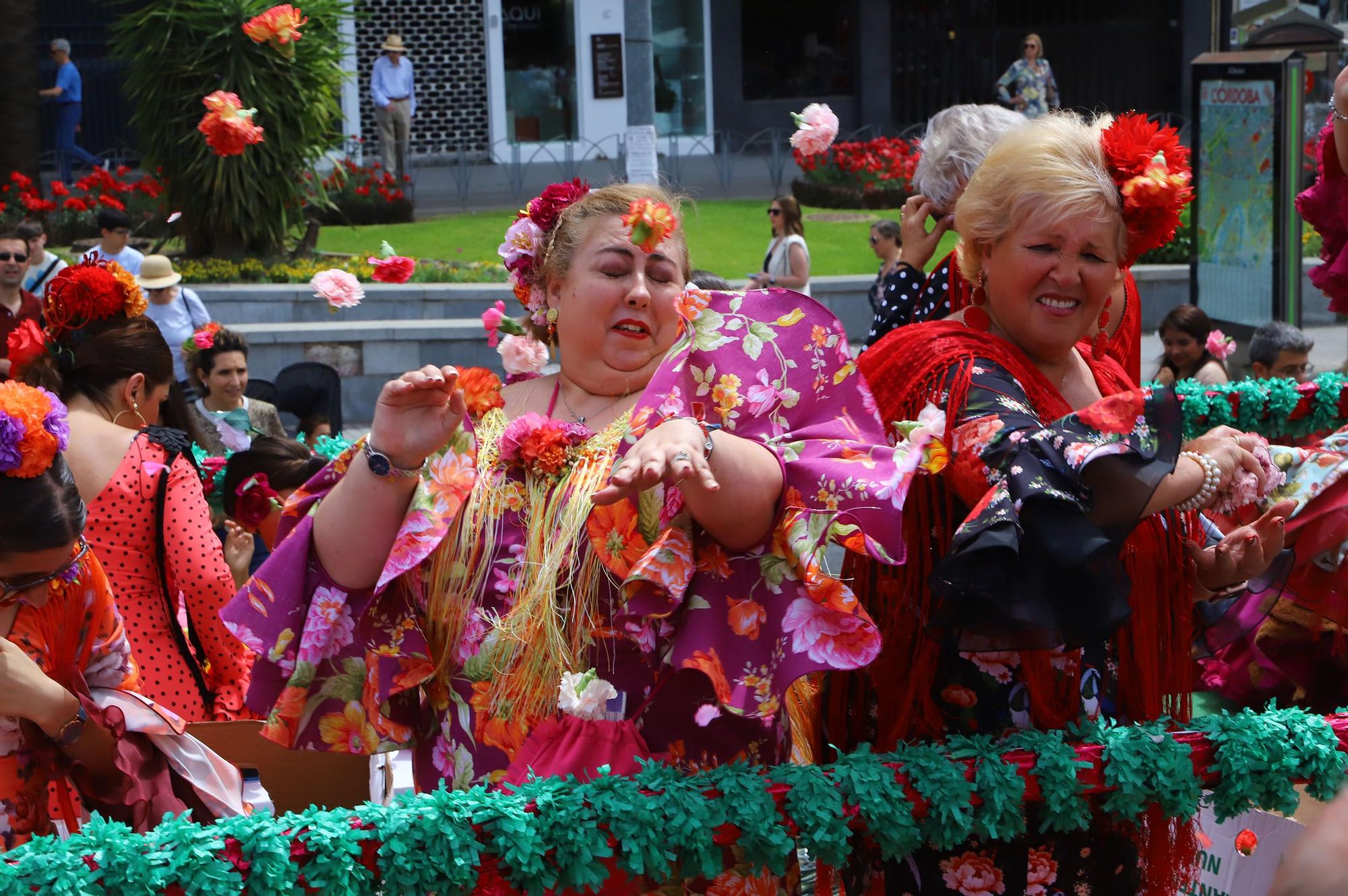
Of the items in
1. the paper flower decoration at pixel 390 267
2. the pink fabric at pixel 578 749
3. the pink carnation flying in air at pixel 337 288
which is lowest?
the pink fabric at pixel 578 749

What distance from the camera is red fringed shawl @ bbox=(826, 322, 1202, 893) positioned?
2559 mm

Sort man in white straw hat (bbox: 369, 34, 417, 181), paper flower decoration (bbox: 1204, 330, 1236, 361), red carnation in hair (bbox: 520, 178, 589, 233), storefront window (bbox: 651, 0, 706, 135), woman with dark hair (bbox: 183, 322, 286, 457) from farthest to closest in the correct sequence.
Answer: storefront window (bbox: 651, 0, 706, 135) < man in white straw hat (bbox: 369, 34, 417, 181) < paper flower decoration (bbox: 1204, 330, 1236, 361) < woman with dark hair (bbox: 183, 322, 286, 457) < red carnation in hair (bbox: 520, 178, 589, 233)

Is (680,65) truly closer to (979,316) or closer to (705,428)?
(979,316)

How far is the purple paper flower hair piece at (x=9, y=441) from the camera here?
2742mm

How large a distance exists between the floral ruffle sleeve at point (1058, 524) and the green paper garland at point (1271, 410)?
3.20 m

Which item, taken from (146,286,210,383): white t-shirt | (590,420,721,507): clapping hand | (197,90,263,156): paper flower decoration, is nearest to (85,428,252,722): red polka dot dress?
(197,90,263,156): paper flower decoration

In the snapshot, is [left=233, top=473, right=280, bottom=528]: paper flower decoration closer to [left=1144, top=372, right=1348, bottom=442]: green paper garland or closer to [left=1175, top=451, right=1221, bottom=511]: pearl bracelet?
[left=1144, top=372, right=1348, bottom=442]: green paper garland

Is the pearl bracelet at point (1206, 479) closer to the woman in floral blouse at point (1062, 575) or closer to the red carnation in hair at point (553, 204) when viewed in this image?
the woman in floral blouse at point (1062, 575)

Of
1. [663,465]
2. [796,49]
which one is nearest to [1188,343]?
[663,465]

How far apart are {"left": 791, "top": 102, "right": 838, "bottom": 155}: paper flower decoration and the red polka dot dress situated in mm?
1766

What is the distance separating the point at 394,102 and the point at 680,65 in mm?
7503

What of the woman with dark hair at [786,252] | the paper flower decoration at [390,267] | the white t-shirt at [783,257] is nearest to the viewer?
the paper flower decoration at [390,267]

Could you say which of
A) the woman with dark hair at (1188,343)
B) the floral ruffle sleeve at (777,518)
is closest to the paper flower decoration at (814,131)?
the floral ruffle sleeve at (777,518)

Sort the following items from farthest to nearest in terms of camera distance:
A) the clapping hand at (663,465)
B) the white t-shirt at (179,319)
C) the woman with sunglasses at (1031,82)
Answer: the woman with sunglasses at (1031,82) < the white t-shirt at (179,319) < the clapping hand at (663,465)
